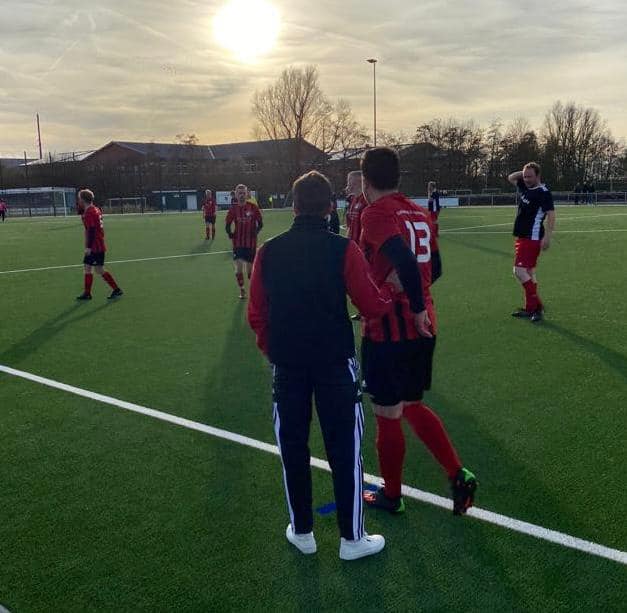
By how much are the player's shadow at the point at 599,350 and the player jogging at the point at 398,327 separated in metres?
3.46

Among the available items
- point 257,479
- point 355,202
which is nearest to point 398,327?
point 257,479

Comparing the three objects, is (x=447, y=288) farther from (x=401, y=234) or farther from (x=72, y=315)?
(x=401, y=234)

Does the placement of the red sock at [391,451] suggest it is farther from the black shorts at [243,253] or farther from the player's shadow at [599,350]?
the black shorts at [243,253]

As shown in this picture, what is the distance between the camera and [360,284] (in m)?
2.95

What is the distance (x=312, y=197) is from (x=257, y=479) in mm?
2131

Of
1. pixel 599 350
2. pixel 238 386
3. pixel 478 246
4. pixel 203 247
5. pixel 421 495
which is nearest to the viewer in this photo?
pixel 421 495

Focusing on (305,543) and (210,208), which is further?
(210,208)

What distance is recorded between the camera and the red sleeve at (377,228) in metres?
3.19

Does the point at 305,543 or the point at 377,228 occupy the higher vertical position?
the point at 377,228

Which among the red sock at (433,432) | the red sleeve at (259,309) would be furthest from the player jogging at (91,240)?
the red sock at (433,432)

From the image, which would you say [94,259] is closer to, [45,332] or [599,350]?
[45,332]

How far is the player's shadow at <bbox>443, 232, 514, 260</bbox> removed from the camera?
1695 centimetres

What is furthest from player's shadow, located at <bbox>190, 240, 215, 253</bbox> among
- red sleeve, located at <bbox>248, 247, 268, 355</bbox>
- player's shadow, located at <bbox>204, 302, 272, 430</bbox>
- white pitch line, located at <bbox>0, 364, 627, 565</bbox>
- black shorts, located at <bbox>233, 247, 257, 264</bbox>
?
red sleeve, located at <bbox>248, 247, 268, 355</bbox>

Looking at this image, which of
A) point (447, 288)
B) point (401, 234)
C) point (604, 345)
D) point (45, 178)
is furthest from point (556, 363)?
point (45, 178)
